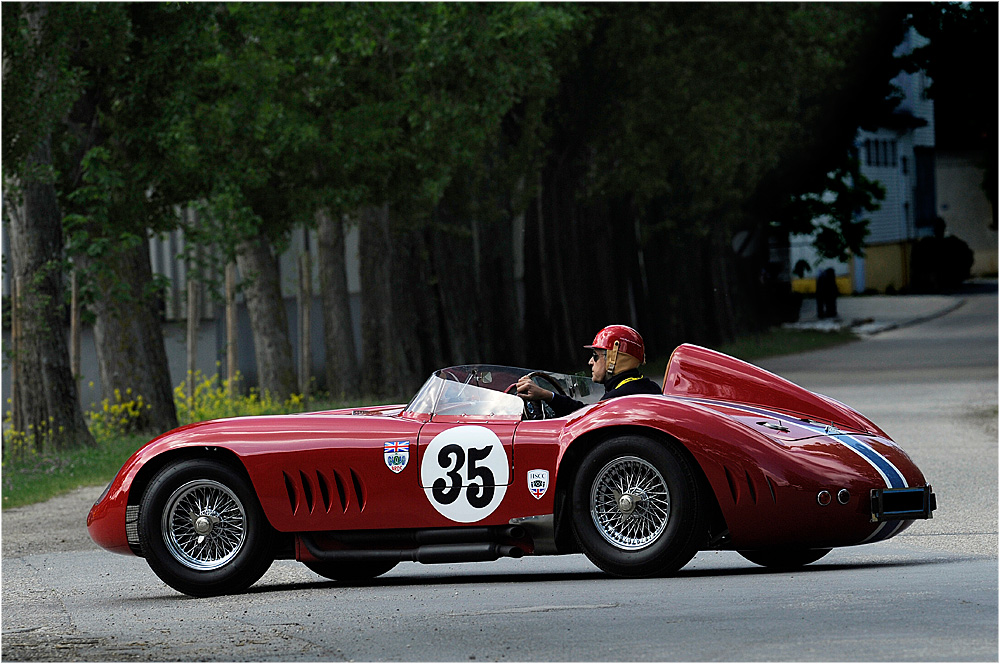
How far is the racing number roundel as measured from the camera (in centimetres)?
879

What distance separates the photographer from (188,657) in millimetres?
6906

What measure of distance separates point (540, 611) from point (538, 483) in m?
1.02

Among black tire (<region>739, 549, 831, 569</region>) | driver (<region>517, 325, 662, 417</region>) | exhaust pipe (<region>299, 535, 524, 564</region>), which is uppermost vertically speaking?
driver (<region>517, 325, 662, 417</region>)

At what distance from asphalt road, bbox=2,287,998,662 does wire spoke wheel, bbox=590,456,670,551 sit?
0.27 metres

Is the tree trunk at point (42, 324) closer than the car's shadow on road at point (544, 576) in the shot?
No

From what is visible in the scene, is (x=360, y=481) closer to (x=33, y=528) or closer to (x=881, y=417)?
(x=33, y=528)

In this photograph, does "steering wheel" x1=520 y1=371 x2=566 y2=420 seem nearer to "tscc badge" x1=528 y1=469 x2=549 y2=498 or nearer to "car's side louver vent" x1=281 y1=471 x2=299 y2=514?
"tscc badge" x1=528 y1=469 x2=549 y2=498

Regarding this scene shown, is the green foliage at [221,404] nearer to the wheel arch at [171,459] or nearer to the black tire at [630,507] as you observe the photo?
the wheel arch at [171,459]

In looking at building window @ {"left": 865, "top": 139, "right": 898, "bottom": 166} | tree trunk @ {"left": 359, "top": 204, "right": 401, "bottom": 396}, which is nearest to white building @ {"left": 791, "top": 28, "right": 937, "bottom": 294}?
building window @ {"left": 865, "top": 139, "right": 898, "bottom": 166}

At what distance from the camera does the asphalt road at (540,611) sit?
6.75 meters

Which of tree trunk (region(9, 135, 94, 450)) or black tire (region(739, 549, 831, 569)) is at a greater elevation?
tree trunk (region(9, 135, 94, 450))

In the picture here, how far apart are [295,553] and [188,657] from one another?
89.9 inches

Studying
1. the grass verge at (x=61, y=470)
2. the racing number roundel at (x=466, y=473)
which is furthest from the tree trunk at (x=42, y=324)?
the racing number roundel at (x=466, y=473)

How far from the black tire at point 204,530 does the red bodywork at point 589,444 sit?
13 cm
